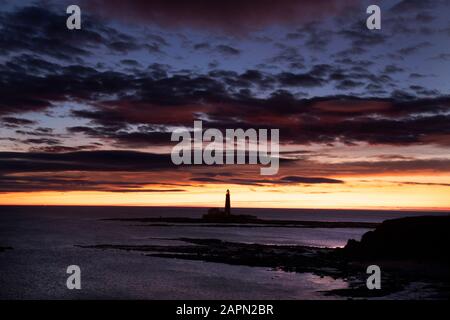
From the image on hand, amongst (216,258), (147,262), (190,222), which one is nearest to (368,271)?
(216,258)

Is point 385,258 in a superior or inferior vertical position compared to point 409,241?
inferior

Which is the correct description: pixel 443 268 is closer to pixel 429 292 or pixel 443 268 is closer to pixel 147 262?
pixel 429 292

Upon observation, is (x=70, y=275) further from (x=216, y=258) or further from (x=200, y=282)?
(x=216, y=258)

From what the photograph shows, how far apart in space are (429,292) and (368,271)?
8.74m

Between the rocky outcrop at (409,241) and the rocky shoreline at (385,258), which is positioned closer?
the rocky shoreline at (385,258)

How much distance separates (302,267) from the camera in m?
41.6

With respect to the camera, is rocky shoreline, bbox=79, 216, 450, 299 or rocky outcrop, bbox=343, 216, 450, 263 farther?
rocky outcrop, bbox=343, 216, 450, 263

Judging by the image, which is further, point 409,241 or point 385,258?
point 385,258
